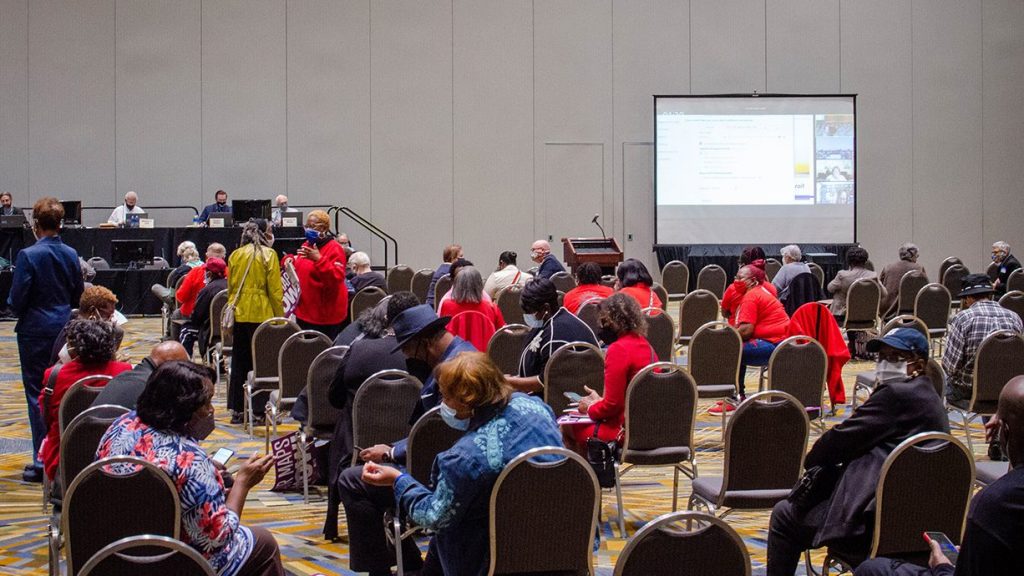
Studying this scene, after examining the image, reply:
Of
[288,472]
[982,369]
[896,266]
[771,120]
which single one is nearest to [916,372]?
[982,369]

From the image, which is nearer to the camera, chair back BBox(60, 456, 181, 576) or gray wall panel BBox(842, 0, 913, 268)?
chair back BBox(60, 456, 181, 576)

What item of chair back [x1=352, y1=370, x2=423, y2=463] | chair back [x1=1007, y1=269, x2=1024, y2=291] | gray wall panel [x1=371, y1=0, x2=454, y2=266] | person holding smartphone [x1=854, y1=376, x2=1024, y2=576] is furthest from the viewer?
gray wall panel [x1=371, y1=0, x2=454, y2=266]

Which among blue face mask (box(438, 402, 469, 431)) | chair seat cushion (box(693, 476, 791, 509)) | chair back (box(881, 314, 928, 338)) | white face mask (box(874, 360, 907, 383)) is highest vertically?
white face mask (box(874, 360, 907, 383))

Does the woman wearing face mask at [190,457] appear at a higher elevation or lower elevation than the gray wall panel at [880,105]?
lower

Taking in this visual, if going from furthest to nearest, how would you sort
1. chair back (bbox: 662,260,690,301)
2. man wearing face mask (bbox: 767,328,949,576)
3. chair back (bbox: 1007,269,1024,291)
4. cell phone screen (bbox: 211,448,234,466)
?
1. chair back (bbox: 662,260,690,301)
2. chair back (bbox: 1007,269,1024,291)
3. man wearing face mask (bbox: 767,328,949,576)
4. cell phone screen (bbox: 211,448,234,466)

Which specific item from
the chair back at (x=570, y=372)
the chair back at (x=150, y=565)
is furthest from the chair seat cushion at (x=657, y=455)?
the chair back at (x=150, y=565)

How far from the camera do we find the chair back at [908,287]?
39.1 feet

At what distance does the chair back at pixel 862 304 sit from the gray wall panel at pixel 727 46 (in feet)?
32.4

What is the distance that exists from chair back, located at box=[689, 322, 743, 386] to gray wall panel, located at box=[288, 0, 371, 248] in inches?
507

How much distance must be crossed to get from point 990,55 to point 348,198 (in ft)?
39.7

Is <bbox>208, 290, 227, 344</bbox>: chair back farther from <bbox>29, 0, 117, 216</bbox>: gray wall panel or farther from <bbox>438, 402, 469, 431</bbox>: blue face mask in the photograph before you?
Answer: <bbox>29, 0, 117, 216</bbox>: gray wall panel

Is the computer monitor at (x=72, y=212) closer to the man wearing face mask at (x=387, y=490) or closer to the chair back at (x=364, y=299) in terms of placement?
the chair back at (x=364, y=299)

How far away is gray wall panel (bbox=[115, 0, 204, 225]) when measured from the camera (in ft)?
64.3

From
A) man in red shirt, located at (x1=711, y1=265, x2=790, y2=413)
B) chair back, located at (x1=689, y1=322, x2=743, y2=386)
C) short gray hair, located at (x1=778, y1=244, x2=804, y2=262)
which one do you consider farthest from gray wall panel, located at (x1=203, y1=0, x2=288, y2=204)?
chair back, located at (x1=689, y1=322, x2=743, y2=386)
